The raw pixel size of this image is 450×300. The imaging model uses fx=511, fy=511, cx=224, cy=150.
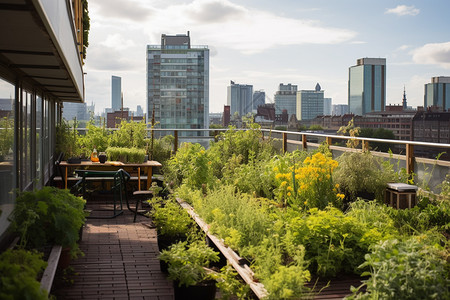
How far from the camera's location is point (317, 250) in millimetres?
3984

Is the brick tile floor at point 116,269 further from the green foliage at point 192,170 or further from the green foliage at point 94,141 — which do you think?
the green foliage at point 94,141

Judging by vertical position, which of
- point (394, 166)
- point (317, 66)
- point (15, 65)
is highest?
point (317, 66)

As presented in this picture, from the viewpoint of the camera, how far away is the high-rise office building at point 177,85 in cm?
11012

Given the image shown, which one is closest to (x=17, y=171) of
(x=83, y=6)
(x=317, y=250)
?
(x=317, y=250)

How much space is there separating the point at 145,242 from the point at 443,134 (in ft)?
298

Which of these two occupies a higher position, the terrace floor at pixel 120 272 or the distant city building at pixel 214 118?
the distant city building at pixel 214 118

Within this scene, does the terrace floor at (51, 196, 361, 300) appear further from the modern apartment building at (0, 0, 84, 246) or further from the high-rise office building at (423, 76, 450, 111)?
the high-rise office building at (423, 76, 450, 111)

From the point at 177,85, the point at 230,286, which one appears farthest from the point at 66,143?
the point at 177,85

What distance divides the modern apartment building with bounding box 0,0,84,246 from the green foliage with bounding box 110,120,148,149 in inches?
139

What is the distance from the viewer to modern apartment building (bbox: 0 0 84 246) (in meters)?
2.46

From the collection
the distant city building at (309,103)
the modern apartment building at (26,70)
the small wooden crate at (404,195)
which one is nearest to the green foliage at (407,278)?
the modern apartment building at (26,70)

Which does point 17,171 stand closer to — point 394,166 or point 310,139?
point 394,166

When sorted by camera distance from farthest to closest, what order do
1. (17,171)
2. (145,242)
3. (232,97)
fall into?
(232,97) → (145,242) → (17,171)

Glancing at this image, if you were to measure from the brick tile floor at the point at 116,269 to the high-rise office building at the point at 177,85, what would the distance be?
4025 inches
